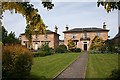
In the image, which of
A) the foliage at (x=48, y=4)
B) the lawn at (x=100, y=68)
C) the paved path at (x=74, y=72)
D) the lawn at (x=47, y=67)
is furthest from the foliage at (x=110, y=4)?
the lawn at (x=47, y=67)

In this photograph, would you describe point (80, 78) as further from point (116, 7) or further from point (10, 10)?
point (10, 10)

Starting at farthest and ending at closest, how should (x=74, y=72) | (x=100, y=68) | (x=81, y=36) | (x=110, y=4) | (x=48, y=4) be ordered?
1. (x=81, y=36)
2. (x=100, y=68)
3. (x=74, y=72)
4. (x=110, y=4)
5. (x=48, y=4)

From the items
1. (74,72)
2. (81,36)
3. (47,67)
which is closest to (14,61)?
(74,72)

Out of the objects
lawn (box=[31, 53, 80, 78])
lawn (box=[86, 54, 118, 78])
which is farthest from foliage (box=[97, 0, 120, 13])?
lawn (box=[31, 53, 80, 78])

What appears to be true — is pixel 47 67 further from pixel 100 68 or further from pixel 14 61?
pixel 14 61

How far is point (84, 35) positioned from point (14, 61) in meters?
76.3

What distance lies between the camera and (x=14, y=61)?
14.5 metres

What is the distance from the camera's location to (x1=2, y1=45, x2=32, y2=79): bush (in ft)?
47.5

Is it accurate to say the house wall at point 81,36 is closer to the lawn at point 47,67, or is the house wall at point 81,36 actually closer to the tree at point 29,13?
the lawn at point 47,67

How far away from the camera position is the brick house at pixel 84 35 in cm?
8775

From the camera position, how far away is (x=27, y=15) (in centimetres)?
1309

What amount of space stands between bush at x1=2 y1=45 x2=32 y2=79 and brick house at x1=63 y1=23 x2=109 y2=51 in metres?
73.0

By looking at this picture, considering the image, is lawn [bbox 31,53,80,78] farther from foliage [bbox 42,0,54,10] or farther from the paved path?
foliage [bbox 42,0,54,10]

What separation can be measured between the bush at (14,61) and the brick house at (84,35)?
7299cm
